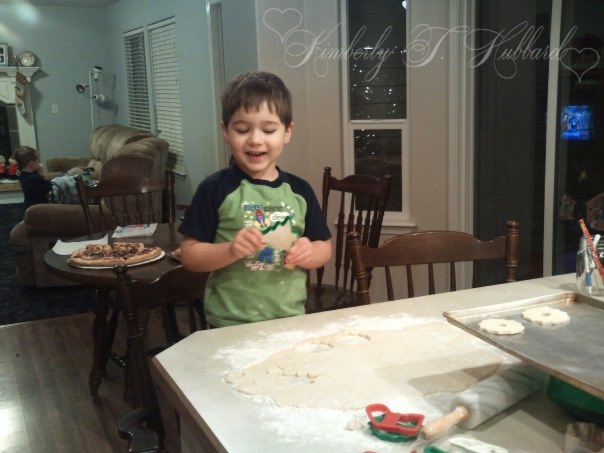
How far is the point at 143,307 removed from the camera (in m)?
1.31

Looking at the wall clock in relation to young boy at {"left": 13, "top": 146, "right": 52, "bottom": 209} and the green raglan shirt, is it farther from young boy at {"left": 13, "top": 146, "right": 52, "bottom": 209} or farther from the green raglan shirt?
the green raglan shirt

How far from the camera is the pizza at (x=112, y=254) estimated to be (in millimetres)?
2426

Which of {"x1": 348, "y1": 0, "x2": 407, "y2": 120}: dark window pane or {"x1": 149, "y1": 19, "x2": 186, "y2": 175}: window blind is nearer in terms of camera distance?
{"x1": 348, "y1": 0, "x2": 407, "y2": 120}: dark window pane

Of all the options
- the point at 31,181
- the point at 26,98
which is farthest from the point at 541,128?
the point at 26,98

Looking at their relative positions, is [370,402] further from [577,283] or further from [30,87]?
[30,87]

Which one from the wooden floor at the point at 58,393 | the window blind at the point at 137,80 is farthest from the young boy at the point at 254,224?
the window blind at the point at 137,80

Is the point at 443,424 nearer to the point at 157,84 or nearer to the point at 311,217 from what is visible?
the point at 311,217

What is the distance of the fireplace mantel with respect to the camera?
8719 millimetres

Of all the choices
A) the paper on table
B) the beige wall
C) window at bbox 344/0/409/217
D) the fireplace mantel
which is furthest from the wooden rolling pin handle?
the fireplace mantel

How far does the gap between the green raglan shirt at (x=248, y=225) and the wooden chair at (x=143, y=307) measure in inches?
3.2

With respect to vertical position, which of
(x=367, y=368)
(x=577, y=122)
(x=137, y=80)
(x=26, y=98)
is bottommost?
(x=367, y=368)

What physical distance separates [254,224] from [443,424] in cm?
70

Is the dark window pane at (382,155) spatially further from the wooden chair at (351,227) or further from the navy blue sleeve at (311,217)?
the navy blue sleeve at (311,217)

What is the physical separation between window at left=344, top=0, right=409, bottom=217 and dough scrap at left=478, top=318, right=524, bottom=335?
2568 mm
